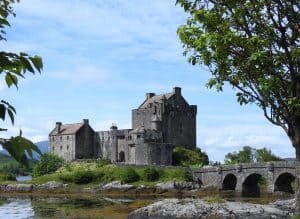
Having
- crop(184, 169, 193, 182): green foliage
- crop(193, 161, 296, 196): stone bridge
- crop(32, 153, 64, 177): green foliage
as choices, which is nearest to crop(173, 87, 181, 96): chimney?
crop(193, 161, 296, 196): stone bridge

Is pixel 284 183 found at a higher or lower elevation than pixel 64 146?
lower

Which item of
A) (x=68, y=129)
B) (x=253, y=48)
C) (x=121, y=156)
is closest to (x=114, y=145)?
(x=121, y=156)

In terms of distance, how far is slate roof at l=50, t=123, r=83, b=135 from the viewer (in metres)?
103

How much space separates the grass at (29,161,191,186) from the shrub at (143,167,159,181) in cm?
34

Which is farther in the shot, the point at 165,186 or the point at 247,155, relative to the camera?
the point at 247,155

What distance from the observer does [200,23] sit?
14422 millimetres

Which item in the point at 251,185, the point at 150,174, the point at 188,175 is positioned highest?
the point at 150,174

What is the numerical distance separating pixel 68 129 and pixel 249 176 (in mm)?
43150

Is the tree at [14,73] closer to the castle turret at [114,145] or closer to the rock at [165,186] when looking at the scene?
the rock at [165,186]

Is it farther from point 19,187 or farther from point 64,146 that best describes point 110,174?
point 64,146

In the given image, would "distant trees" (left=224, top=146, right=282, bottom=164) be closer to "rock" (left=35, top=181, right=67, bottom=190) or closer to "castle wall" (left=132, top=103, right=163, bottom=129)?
"castle wall" (left=132, top=103, right=163, bottom=129)

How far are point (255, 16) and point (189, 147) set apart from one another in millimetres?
83825

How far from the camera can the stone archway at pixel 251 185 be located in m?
73.8

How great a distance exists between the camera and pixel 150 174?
76.4 metres
